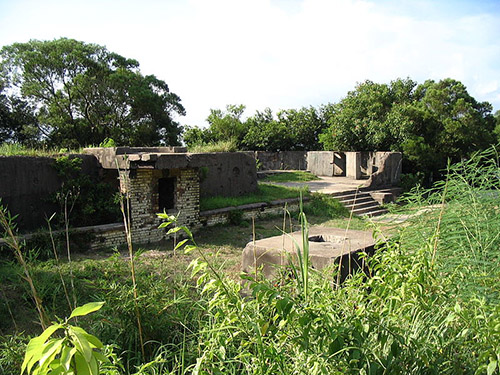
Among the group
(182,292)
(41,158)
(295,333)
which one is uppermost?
(41,158)

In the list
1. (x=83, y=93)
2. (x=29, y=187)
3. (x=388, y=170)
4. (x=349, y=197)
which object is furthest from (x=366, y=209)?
(x=83, y=93)

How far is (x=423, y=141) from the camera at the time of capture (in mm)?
17812

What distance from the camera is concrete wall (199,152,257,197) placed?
38.0ft

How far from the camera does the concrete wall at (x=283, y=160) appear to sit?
72.8 feet

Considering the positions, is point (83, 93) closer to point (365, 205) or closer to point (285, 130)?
point (285, 130)

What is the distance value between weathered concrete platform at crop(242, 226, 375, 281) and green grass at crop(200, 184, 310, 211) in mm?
3884

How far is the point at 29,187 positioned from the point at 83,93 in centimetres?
1673

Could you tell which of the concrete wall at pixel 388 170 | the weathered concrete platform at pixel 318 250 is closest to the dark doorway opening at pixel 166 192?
the weathered concrete platform at pixel 318 250

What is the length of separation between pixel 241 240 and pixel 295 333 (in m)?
7.07

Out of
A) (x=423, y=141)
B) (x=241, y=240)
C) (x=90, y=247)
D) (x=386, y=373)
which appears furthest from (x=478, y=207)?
(x=423, y=141)

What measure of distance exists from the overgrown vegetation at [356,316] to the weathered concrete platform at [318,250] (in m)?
1.53

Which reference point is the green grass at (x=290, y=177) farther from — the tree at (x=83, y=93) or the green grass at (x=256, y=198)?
the tree at (x=83, y=93)

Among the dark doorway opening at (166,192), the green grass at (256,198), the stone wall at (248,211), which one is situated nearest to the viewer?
the dark doorway opening at (166,192)

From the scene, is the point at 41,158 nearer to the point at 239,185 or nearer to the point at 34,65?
the point at 239,185
